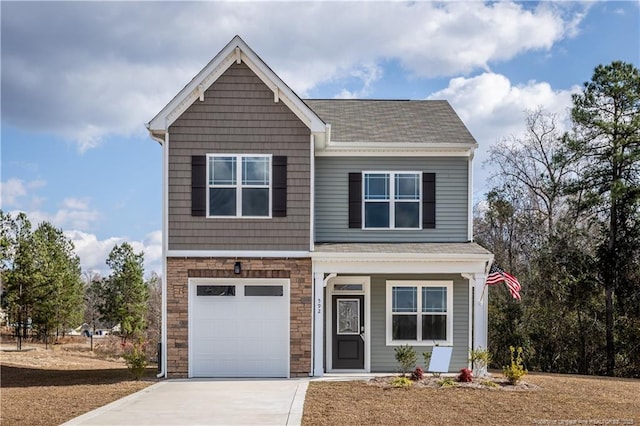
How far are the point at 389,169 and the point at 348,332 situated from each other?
166 inches

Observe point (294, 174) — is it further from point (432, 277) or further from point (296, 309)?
point (432, 277)

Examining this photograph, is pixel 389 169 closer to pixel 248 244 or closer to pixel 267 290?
pixel 248 244

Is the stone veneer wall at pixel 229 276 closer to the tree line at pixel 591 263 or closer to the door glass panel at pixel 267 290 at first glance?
the door glass panel at pixel 267 290

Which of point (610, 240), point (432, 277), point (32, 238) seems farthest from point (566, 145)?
point (32, 238)

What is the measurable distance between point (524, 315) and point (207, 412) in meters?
Answer: 17.0

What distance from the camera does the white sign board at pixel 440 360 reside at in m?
16.2

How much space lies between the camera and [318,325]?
633 inches

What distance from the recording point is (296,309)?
1617 cm

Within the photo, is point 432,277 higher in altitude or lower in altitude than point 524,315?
higher

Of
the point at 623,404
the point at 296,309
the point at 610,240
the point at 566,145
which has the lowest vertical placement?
the point at 623,404

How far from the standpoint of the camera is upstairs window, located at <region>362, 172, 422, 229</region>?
58.1 feet

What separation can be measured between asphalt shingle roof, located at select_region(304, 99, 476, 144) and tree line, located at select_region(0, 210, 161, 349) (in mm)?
16188

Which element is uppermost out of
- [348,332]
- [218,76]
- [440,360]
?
[218,76]

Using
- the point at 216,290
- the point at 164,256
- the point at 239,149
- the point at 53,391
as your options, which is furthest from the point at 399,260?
the point at 53,391
